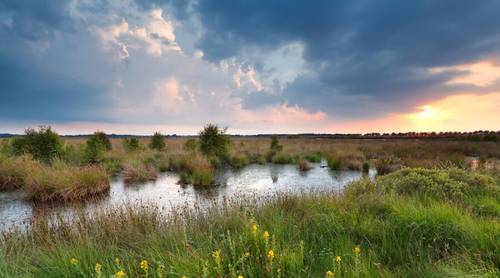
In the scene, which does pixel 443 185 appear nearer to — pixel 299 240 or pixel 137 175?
pixel 299 240

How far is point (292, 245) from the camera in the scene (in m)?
3.62

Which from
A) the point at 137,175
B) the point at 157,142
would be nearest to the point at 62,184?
the point at 137,175

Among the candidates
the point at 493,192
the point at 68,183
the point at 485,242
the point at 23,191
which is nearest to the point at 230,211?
the point at 485,242

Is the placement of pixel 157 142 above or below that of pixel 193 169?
above

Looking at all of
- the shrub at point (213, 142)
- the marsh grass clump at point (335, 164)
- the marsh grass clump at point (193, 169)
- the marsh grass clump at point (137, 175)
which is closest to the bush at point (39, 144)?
the marsh grass clump at point (137, 175)

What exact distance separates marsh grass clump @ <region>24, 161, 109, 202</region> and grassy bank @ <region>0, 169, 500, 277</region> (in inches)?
196

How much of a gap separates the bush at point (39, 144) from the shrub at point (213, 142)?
34.4ft

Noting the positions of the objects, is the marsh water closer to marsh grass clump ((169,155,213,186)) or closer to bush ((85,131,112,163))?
marsh grass clump ((169,155,213,186))

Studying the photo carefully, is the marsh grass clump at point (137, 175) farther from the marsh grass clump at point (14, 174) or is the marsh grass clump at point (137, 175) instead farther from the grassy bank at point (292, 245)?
the grassy bank at point (292, 245)

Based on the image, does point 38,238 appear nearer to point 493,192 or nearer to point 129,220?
point 129,220

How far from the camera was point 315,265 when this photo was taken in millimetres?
3301

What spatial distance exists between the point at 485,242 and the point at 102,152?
2324 centimetres

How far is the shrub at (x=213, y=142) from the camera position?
23.2m

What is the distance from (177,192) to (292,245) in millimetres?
9255
